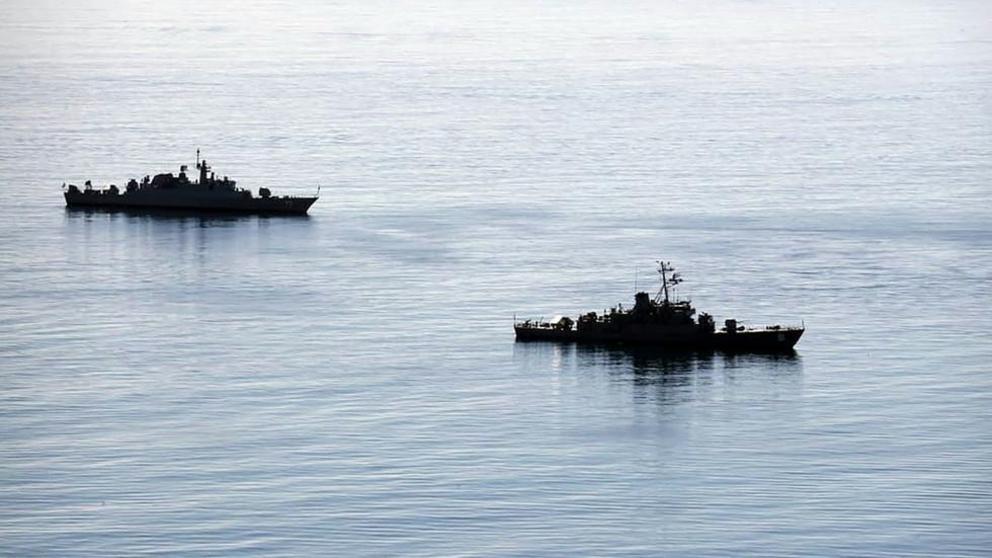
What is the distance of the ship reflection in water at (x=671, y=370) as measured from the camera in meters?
142

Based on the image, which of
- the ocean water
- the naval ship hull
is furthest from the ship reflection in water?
the naval ship hull

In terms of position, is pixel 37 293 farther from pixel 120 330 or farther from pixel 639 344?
pixel 639 344

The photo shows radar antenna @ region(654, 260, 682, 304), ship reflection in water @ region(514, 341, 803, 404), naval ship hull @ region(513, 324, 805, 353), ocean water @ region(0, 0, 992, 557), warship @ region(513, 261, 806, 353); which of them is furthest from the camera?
radar antenna @ region(654, 260, 682, 304)

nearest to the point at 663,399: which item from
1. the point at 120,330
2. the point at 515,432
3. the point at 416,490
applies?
the point at 515,432

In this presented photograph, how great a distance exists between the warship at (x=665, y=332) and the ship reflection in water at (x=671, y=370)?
0.70 meters

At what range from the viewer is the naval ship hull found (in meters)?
152

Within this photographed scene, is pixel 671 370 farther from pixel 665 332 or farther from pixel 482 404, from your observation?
pixel 482 404

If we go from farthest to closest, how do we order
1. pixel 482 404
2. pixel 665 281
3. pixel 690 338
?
pixel 665 281 → pixel 690 338 → pixel 482 404

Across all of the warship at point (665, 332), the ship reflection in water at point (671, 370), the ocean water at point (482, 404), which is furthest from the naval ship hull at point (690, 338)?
the ocean water at point (482, 404)

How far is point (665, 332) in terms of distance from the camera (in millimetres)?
153875

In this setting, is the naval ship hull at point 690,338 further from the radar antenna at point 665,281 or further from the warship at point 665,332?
the radar antenna at point 665,281

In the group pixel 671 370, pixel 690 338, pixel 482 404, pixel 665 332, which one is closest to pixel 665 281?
pixel 665 332

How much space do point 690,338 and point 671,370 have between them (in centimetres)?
594

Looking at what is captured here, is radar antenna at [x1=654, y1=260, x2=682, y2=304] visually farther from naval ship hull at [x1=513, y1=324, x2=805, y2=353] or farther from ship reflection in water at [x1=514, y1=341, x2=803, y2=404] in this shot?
ship reflection in water at [x1=514, y1=341, x2=803, y2=404]
